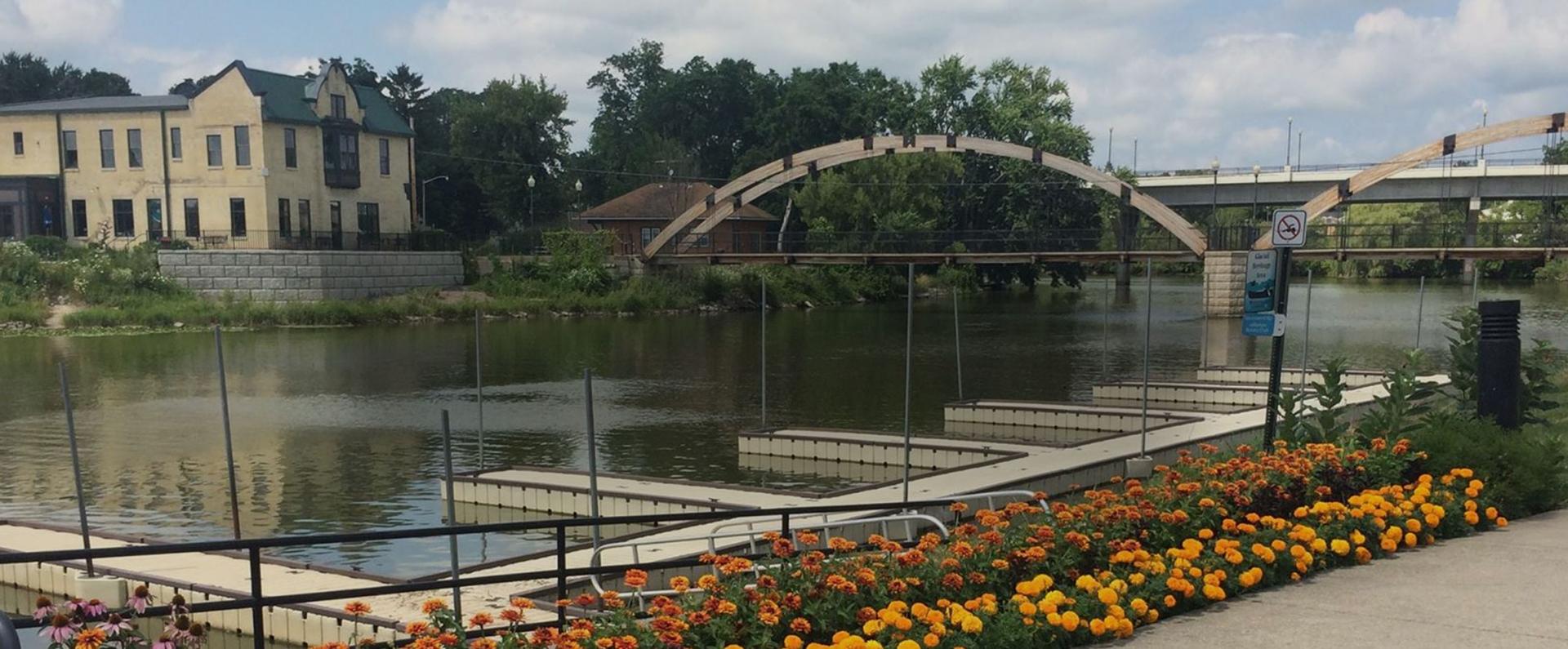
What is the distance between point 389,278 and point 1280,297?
5577cm

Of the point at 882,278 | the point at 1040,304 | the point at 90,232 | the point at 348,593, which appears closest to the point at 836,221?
the point at 882,278

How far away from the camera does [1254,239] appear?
6400 centimetres

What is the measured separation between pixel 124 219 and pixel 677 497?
178ft

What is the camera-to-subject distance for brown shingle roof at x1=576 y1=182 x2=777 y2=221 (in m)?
85.1

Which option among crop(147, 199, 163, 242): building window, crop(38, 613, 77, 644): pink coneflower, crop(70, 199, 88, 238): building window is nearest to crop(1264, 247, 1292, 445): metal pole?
crop(38, 613, 77, 644): pink coneflower

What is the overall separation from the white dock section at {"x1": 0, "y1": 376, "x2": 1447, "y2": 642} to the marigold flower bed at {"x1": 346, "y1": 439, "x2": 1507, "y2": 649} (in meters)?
1.22

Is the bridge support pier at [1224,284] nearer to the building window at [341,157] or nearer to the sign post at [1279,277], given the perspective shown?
the building window at [341,157]

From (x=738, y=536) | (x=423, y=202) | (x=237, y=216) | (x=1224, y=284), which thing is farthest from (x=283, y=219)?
(x=738, y=536)

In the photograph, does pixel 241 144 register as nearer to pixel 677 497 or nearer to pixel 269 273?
pixel 269 273

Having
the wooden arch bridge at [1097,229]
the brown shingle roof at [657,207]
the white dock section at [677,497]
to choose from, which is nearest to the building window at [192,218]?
the wooden arch bridge at [1097,229]

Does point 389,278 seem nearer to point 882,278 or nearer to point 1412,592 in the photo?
point 882,278

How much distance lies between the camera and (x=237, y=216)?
A: 200 feet

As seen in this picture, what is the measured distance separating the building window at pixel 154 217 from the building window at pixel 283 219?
5.63 meters

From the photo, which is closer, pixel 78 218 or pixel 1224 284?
pixel 1224 284
